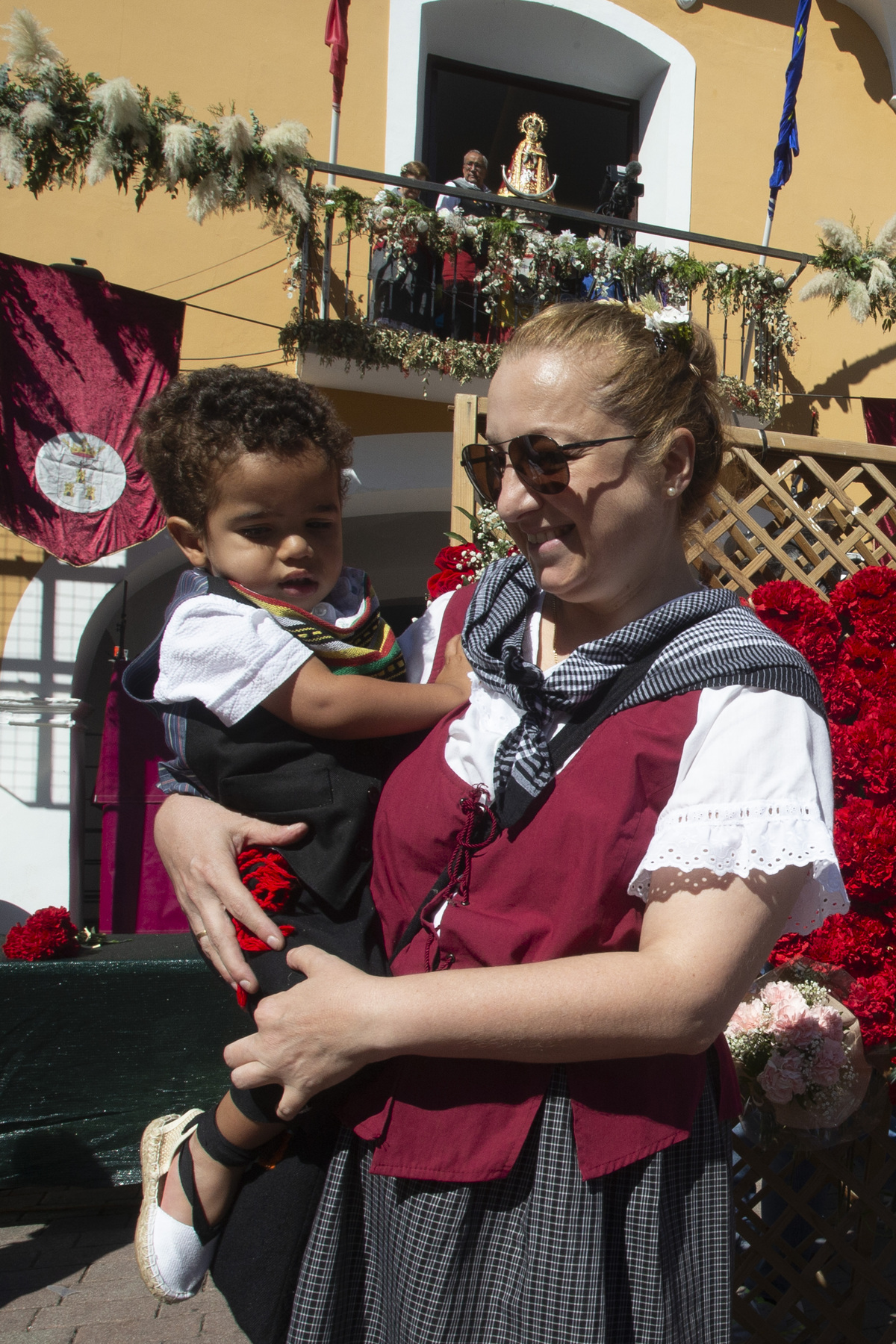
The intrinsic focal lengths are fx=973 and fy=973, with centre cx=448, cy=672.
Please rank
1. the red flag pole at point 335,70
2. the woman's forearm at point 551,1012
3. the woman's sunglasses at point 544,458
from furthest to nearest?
the red flag pole at point 335,70, the woman's sunglasses at point 544,458, the woman's forearm at point 551,1012

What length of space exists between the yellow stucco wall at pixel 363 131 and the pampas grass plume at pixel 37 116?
145 cm

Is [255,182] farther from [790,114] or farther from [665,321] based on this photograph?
[665,321]

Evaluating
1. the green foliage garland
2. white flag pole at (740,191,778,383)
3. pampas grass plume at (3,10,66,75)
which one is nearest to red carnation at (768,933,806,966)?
the green foliage garland

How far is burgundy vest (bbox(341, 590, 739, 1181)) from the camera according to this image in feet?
3.84

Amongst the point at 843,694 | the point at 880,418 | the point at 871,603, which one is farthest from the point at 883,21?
the point at 843,694

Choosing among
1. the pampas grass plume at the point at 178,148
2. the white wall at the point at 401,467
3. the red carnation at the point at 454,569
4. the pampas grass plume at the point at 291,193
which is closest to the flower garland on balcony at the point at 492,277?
the pampas grass plume at the point at 291,193

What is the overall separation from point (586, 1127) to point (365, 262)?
24.3ft

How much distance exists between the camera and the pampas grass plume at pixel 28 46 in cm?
549

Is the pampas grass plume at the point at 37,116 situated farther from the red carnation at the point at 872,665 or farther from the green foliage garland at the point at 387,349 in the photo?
the red carnation at the point at 872,665

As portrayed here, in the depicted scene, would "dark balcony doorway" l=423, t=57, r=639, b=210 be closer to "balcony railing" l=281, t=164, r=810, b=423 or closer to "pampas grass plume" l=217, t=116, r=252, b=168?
"balcony railing" l=281, t=164, r=810, b=423

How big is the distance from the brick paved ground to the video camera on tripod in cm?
722

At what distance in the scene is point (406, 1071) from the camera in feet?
4.09

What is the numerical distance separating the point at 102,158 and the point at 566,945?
5.99 m

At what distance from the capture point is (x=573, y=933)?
116 cm
